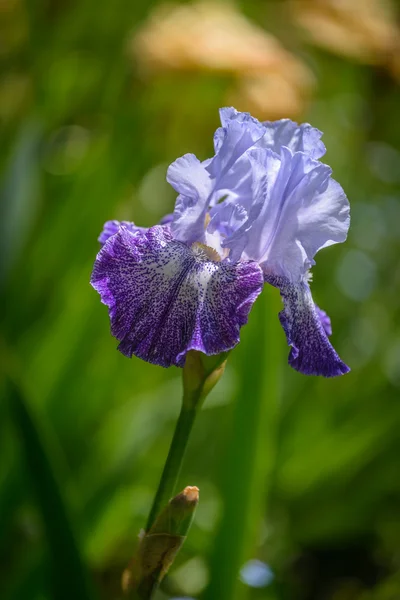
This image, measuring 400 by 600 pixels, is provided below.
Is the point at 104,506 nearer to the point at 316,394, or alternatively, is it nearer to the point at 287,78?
the point at 316,394

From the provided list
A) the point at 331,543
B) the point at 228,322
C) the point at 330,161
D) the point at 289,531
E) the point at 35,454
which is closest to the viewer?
the point at 228,322

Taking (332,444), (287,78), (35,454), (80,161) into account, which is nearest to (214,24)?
(287,78)

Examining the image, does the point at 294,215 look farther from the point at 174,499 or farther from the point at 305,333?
the point at 174,499

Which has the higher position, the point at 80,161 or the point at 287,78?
the point at 287,78

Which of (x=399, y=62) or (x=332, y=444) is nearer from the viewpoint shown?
(x=332, y=444)

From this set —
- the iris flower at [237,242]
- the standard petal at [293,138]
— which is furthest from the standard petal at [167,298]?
the standard petal at [293,138]

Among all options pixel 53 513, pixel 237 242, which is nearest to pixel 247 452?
pixel 53 513

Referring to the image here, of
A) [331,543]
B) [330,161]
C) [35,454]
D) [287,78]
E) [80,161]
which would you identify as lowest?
[331,543]

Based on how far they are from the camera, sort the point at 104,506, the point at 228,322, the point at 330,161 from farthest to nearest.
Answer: the point at 330,161 < the point at 104,506 < the point at 228,322
